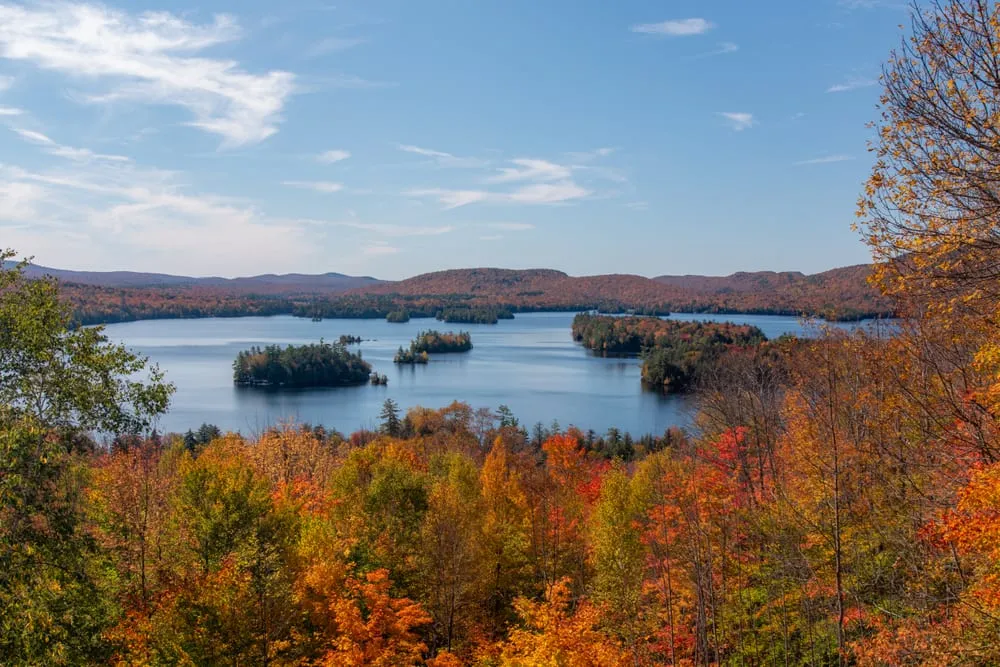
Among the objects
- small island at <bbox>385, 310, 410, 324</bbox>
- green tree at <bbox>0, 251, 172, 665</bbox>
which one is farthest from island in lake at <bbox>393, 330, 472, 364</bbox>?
green tree at <bbox>0, 251, 172, 665</bbox>

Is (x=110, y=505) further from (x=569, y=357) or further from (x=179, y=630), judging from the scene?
(x=569, y=357)

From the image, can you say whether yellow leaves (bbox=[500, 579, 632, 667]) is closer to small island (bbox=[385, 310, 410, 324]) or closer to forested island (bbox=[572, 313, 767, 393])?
forested island (bbox=[572, 313, 767, 393])

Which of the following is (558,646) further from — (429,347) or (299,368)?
(429,347)

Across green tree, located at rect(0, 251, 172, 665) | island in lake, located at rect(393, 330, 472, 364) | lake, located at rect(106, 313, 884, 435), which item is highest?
green tree, located at rect(0, 251, 172, 665)

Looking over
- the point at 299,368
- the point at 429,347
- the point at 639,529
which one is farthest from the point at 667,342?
the point at 639,529

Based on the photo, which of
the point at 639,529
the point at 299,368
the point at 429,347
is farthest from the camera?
the point at 429,347

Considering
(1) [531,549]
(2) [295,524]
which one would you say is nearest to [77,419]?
(2) [295,524]
